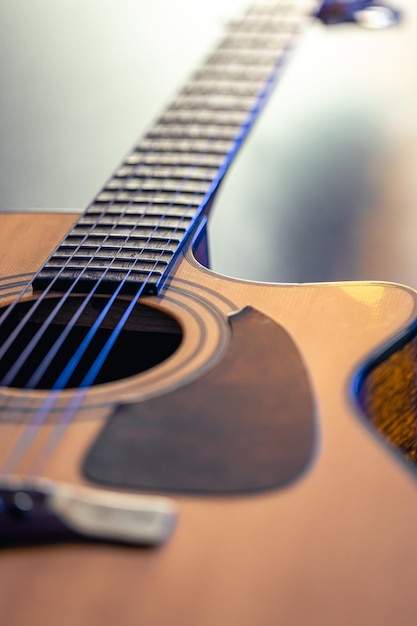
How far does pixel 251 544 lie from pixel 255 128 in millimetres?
789

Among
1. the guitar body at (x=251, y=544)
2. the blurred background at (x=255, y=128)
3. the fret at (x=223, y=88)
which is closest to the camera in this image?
the guitar body at (x=251, y=544)

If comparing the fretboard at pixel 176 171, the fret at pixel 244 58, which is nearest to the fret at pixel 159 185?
the fretboard at pixel 176 171

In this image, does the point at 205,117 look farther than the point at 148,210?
Yes

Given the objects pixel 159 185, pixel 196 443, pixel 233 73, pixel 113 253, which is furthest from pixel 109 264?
pixel 233 73

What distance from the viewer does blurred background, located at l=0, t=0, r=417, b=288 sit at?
0.97m

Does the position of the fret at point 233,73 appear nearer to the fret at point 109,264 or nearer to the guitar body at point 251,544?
the fret at point 109,264

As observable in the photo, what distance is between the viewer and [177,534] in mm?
351

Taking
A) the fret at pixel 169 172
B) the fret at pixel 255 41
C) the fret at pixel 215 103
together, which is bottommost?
the fret at pixel 169 172

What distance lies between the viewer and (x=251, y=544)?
0.35 m

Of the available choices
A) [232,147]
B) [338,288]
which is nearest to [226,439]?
[338,288]

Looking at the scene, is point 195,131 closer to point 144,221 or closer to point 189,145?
point 189,145

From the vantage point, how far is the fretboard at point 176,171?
604 mm

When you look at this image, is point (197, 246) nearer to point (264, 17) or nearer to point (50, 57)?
point (264, 17)

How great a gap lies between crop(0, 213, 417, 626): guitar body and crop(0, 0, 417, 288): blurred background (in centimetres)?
51
